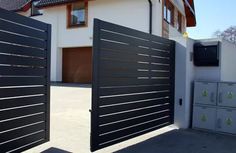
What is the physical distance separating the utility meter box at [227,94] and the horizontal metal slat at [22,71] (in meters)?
3.79

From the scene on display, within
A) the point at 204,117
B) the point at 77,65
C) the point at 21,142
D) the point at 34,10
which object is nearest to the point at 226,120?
the point at 204,117

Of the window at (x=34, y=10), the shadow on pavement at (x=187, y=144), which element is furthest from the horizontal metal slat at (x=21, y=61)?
the window at (x=34, y=10)

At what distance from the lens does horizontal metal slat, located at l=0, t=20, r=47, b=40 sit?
375cm

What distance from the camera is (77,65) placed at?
17.5m

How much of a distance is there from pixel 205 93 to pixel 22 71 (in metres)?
4.08

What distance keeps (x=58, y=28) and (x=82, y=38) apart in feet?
6.70

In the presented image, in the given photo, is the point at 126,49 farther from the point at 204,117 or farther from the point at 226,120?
the point at 226,120

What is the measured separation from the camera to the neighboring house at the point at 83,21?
51.2 feet

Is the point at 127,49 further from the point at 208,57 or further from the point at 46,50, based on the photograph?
the point at 208,57

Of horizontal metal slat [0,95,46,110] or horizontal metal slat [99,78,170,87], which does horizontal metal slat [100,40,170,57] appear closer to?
horizontal metal slat [99,78,170,87]

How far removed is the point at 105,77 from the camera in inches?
177

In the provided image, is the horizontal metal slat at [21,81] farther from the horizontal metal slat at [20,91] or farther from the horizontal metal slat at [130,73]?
the horizontal metal slat at [130,73]

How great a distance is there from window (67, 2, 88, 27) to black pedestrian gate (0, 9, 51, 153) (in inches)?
519

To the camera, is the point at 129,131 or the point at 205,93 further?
the point at 205,93
